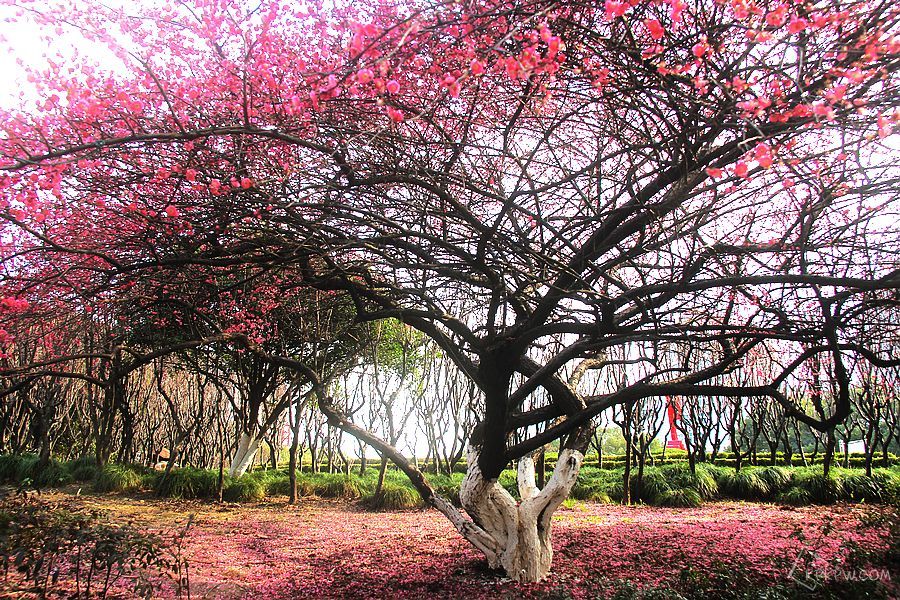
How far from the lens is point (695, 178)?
3.79 m

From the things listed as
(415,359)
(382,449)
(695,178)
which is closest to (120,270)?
(382,449)

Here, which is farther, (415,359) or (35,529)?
(415,359)

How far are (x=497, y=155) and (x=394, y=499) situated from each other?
9.73m

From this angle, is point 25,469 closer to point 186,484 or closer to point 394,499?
point 186,484

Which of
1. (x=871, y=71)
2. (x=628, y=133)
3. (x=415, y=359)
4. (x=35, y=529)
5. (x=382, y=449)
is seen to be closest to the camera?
(x=871, y=71)

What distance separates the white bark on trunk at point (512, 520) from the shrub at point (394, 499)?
6.68m

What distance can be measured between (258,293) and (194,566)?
4.34 m

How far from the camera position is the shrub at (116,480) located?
12180 mm

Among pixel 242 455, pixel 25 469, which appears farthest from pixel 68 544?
pixel 25 469

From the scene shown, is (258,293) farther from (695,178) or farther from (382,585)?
(695,178)

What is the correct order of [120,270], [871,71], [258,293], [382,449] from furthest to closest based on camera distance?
1. [258,293]
2. [382,449]
3. [120,270]
4. [871,71]

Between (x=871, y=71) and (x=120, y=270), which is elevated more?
(x=871, y=71)

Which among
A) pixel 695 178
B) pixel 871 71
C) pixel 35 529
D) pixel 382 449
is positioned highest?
pixel 871 71

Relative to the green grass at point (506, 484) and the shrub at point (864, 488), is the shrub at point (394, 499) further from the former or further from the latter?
the shrub at point (864, 488)
